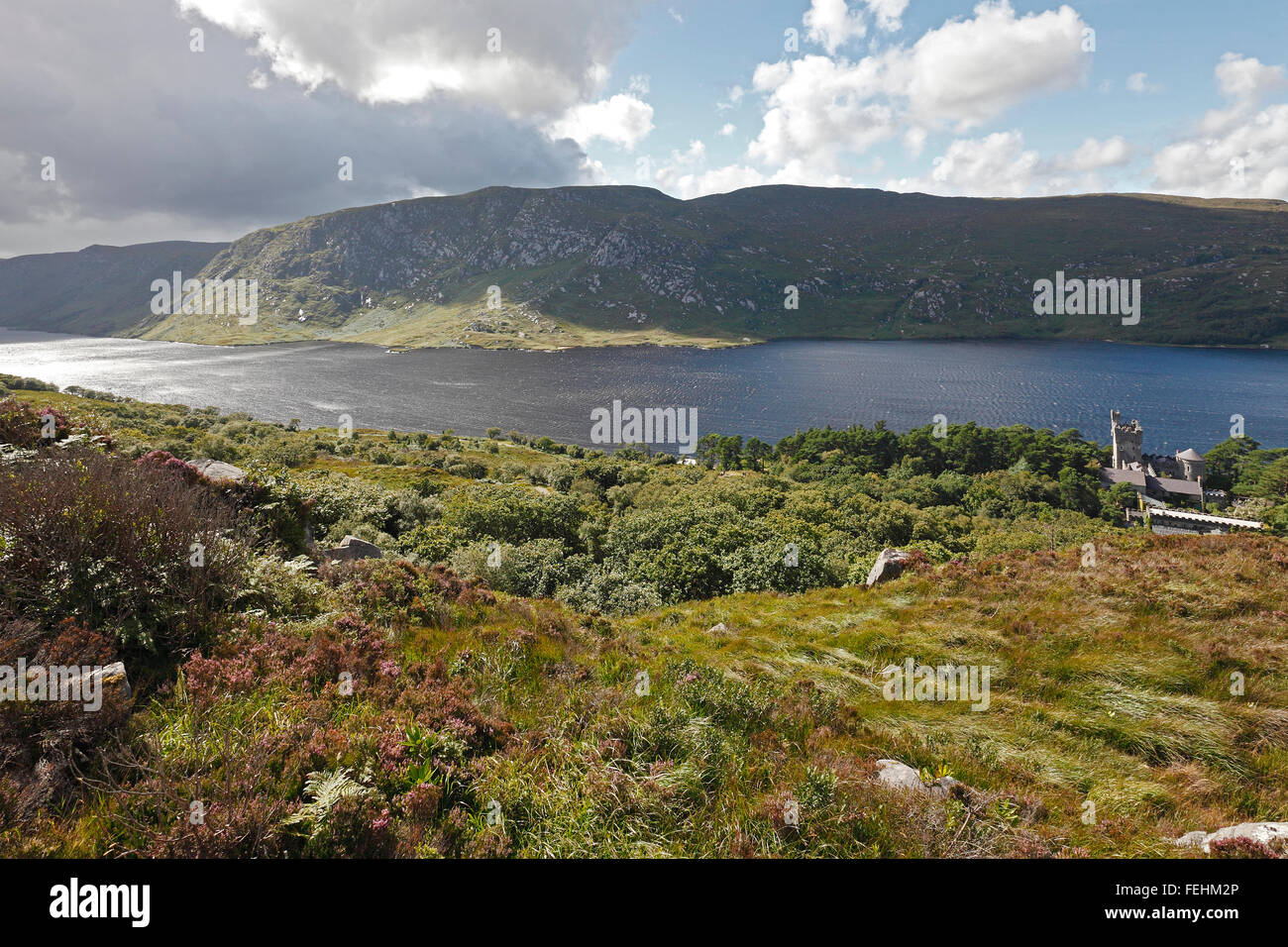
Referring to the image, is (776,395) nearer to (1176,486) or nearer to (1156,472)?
(1156,472)

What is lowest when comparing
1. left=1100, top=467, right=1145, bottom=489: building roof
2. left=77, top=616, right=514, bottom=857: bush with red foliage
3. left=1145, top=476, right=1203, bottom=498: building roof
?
left=1145, top=476, right=1203, bottom=498: building roof

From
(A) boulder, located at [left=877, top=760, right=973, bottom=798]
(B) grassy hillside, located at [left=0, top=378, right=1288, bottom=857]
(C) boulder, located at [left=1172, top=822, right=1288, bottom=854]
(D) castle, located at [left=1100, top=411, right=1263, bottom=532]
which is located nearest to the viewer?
(B) grassy hillside, located at [left=0, top=378, right=1288, bottom=857]

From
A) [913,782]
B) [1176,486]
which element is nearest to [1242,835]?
[913,782]

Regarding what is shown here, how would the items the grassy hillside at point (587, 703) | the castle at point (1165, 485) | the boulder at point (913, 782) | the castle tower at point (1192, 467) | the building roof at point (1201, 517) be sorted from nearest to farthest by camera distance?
1. the grassy hillside at point (587, 703)
2. the boulder at point (913, 782)
3. the building roof at point (1201, 517)
4. the castle at point (1165, 485)
5. the castle tower at point (1192, 467)

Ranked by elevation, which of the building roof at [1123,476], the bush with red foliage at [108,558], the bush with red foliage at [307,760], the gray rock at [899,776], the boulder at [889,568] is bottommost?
the building roof at [1123,476]

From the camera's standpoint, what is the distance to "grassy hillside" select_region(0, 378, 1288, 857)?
5031 mm

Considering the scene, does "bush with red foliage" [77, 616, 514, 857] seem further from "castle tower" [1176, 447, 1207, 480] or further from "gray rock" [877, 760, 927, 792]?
"castle tower" [1176, 447, 1207, 480]

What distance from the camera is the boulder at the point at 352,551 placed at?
14.3m

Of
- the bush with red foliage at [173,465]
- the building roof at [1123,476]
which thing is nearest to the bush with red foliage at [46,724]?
the bush with red foliage at [173,465]

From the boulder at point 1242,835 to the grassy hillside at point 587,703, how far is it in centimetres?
28

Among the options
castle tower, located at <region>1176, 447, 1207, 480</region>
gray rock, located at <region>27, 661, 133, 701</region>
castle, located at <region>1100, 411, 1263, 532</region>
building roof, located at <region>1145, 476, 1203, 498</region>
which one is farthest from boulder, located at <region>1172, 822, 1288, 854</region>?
castle tower, located at <region>1176, 447, 1207, 480</region>

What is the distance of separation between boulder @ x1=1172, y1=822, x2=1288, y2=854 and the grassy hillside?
280 mm

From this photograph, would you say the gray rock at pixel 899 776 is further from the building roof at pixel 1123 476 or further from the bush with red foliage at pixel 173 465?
the building roof at pixel 1123 476
